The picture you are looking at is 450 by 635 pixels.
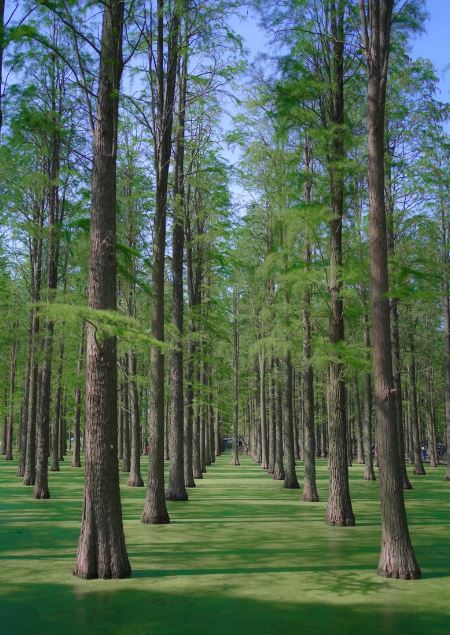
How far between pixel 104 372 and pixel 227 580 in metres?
3.13

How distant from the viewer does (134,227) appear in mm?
20781

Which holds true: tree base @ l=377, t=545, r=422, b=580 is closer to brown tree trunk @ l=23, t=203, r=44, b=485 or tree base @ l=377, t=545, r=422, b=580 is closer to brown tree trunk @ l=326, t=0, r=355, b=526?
brown tree trunk @ l=326, t=0, r=355, b=526

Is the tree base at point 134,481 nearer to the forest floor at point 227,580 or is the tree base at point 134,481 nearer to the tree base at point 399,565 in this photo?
the forest floor at point 227,580

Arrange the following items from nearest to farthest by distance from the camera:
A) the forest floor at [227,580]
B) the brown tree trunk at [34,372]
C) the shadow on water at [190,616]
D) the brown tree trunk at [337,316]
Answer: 1. the shadow on water at [190,616]
2. the forest floor at [227,580]
3. the brown tree trunk at [337,316]
4. the brown tree trunk at [34,372]

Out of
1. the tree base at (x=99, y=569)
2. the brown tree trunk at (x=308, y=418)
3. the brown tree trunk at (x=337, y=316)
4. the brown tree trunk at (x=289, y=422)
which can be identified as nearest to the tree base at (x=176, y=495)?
the brown tree trunk at (x=308, y=418)

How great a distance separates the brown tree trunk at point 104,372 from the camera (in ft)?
24.3

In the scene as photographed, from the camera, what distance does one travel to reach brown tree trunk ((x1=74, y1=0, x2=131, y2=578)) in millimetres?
7422

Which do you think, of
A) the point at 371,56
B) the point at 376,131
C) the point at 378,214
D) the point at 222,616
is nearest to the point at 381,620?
the point at 222,616

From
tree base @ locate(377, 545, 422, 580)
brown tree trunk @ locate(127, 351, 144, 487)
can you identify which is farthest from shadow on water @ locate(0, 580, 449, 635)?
brown tree trunk @ locate(127, 351, 144, 487)

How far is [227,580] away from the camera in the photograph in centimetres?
745

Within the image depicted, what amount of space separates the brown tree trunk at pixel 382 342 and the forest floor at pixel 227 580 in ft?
1.35

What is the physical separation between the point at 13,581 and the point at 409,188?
51.8 ft

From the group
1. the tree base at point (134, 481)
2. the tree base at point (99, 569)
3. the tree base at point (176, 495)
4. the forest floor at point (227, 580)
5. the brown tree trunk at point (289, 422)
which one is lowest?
the tree base at point (134, 481)

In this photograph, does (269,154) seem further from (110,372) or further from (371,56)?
(110,372)
